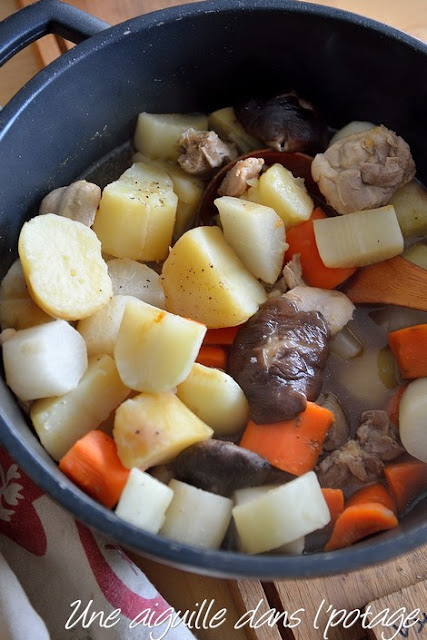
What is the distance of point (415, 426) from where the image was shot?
164 cm

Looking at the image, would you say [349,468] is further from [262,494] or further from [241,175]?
[241,175]

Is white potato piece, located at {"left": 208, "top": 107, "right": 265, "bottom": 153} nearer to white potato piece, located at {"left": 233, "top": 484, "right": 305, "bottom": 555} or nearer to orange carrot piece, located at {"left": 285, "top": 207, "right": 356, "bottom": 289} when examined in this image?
orange carrot piece, located at {"left": 285, "top": 207, "right": 356, "bottom": 289}

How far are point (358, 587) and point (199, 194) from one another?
1.02m

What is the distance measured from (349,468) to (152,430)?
45 cm

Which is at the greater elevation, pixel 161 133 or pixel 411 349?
pixel 161 133

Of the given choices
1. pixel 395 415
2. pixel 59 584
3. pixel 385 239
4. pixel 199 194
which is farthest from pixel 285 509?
pixel 199 194

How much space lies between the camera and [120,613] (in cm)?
155

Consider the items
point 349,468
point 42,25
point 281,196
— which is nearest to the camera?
point 349,468

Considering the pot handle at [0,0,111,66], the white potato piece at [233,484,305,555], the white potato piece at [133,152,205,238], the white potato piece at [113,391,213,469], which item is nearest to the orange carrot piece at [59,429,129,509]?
the white potato piece at [113,391,213,469]

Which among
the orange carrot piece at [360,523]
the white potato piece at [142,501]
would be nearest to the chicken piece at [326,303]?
the orange carrot piece at [360,523]

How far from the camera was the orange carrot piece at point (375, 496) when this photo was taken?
5.24ft

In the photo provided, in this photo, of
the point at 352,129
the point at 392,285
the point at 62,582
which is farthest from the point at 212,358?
the point at 352,129

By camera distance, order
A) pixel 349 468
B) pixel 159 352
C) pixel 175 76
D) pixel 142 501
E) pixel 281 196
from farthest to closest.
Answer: pixel 175 76, pixel 281 196, pixel 349 468, pixel 159 352, pixel 142 501

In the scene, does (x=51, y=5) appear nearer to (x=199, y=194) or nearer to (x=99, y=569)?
(x=199, y=194)
